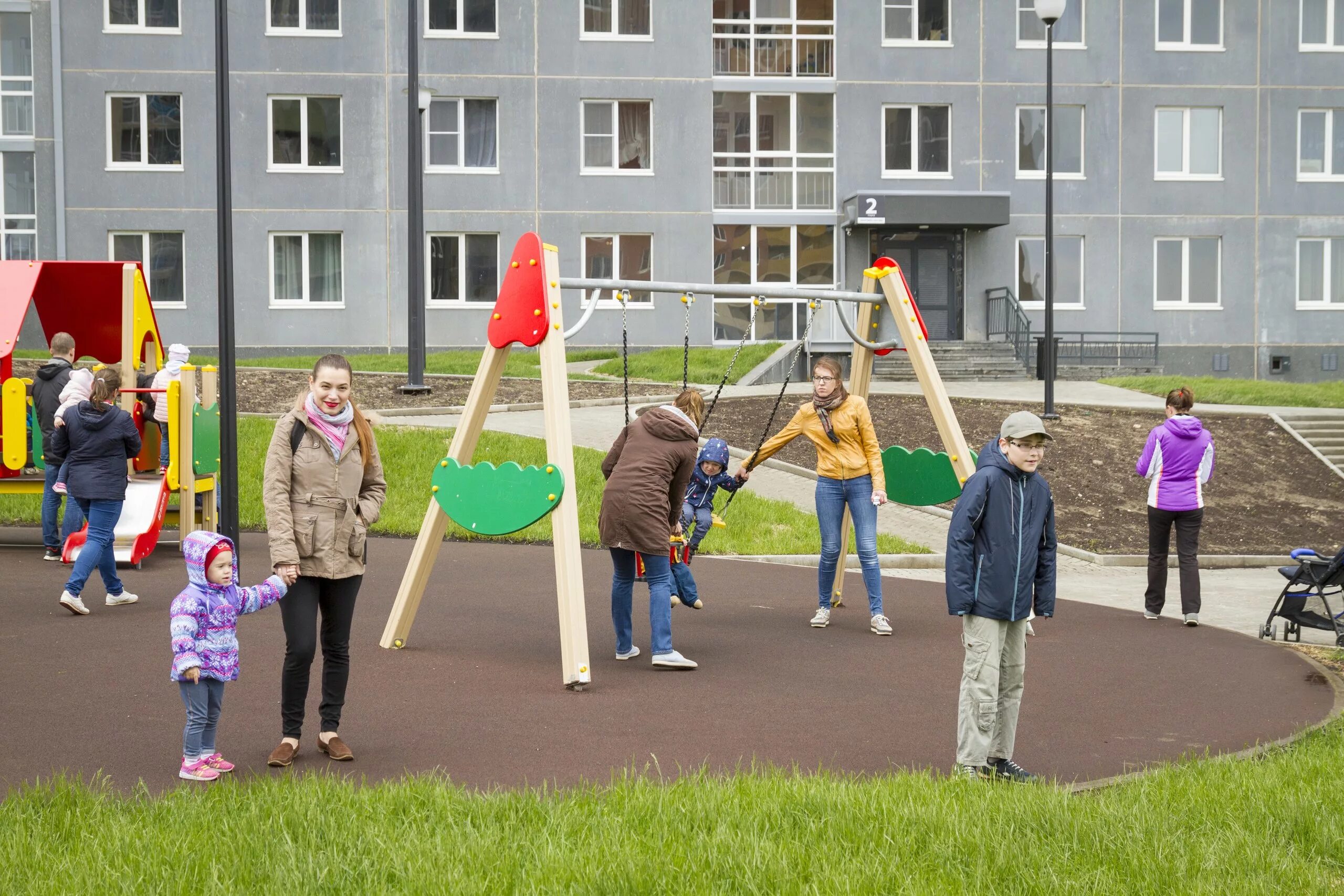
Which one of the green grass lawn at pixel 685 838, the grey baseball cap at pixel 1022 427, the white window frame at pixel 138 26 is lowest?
the green grass lawn at pixel 685 838

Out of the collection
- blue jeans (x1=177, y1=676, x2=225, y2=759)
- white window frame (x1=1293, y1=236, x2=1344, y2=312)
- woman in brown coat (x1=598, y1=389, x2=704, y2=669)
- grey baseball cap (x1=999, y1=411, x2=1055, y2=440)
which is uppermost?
white window frame (x1=1293, y1=236, x2=1344, y2=312)

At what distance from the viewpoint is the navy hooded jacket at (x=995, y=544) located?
6023mm

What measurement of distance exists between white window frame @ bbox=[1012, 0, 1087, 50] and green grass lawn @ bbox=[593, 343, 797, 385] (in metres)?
10.9

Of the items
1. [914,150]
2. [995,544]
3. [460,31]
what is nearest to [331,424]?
[995,544]

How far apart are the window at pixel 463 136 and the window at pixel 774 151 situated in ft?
18.6

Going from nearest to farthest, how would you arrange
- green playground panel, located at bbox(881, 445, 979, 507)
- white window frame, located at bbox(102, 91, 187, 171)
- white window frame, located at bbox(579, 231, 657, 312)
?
1. green playground panel, located at bbox(881, 445, 979, 507)
2. white window frame, located at bbox(102, 91, 187, 171)
3. white window frame, located at bbox(579, 231, 657, 312)

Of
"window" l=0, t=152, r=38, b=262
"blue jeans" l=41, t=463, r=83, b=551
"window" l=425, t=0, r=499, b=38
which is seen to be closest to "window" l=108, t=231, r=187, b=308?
"window" l=0, t=152, r=38, b=262

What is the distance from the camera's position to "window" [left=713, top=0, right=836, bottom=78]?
113 ft

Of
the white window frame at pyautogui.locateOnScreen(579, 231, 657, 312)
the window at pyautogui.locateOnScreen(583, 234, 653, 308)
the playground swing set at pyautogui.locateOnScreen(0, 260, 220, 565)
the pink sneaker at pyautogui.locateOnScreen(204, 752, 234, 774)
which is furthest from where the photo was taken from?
the window at pyautogui.locateOnScreen(583, 234, 653, 308)

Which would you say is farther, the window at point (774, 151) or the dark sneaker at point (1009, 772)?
the window at point (774, 151)

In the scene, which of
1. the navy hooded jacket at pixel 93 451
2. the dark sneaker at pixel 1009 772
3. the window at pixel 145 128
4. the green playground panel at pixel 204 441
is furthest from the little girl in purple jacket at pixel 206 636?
the window at pixel 145 128

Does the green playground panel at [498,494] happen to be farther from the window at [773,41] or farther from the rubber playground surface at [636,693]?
the window at [773,41]

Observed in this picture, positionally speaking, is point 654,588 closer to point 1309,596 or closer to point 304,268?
point 1309,596

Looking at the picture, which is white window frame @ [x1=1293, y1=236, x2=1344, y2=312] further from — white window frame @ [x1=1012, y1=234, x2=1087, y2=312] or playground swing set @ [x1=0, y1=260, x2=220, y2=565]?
playground swing set @ [x1=0, y1=260, x2=220, y2=565]
